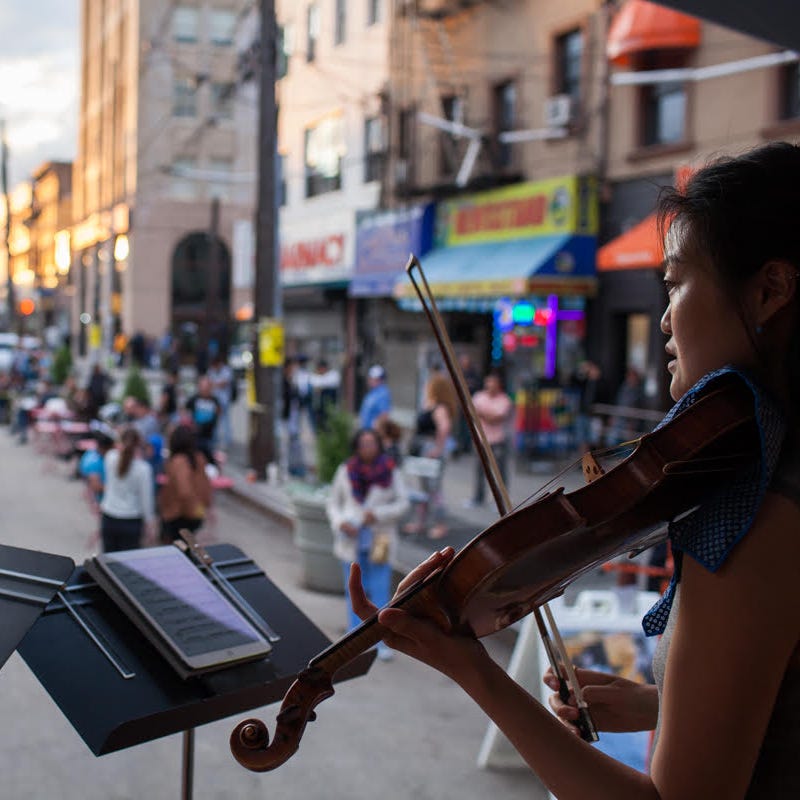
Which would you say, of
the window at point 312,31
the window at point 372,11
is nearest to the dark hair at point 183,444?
the window at point 372,11

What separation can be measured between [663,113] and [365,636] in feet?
47.4

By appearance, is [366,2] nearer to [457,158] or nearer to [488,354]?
[457,158]

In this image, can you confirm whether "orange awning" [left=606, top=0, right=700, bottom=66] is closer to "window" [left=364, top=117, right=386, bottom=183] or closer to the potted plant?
the potted plant

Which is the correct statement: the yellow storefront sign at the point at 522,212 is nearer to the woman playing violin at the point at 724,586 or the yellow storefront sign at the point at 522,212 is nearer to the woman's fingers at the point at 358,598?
the woman playing violin at the point at 724,586

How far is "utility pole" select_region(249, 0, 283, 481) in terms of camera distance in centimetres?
1377

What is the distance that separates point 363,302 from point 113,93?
3111 centimetres

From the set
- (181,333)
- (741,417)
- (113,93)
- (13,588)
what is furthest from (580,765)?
(113,93)

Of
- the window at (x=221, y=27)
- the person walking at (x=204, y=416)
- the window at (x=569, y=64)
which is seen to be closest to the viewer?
the person walking at (x=204, y=416)

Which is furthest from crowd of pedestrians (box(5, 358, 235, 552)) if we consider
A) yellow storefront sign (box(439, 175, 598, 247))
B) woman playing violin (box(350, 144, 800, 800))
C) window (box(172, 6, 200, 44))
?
window (box(172, 6, 200, 44))

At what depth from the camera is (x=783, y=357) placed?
1.43m

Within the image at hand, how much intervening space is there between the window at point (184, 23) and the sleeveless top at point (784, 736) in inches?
1794

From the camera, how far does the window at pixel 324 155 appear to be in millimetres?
24219

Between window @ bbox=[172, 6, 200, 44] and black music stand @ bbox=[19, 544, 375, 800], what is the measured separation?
44.6 metres

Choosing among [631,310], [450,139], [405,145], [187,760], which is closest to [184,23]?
[405,145]
